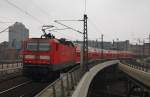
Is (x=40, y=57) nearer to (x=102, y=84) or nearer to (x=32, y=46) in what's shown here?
(x=32, y=46)

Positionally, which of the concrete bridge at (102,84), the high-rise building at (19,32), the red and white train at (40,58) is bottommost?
the concrete bridge at (102,84)

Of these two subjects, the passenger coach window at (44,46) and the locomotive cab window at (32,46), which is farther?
the locomotive cab window at (32,46)

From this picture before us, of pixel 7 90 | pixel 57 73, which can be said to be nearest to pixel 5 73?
pixel 57 73

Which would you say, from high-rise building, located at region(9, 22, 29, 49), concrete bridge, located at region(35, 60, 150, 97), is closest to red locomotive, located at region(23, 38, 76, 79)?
high-rise building, located at region(9, 22, 29, 49)

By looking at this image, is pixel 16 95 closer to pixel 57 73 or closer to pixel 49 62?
pixel 49 62

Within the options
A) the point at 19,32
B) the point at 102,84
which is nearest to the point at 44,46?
the point at 102,84

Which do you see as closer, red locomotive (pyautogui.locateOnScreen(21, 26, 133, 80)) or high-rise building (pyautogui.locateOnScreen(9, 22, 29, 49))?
red locomotive (pyautogui.locateOnScreen(21, 26, 133, 80))

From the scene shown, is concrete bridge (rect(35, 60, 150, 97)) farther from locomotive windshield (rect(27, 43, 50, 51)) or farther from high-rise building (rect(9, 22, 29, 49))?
high-rise building (rect(9, 22, 29, 49))

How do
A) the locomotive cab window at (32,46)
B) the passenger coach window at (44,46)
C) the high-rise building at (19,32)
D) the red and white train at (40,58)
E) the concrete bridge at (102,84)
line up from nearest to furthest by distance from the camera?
the concrete bridge at (102,84)
the red and white train at (40,58)
the passenger coach window at (44,46)
the locomotive cab window at (32,46)
the high-rise building at (19,32)

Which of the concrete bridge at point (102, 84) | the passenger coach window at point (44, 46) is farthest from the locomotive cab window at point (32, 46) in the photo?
the concrete bridge at point (102, 84)

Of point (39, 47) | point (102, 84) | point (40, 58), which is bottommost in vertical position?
point (102, 84)

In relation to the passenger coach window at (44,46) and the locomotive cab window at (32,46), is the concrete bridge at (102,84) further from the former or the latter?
the locomotive cab window at (32,46)

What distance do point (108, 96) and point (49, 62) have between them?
2702 centimetres

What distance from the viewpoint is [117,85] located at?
255 ft
